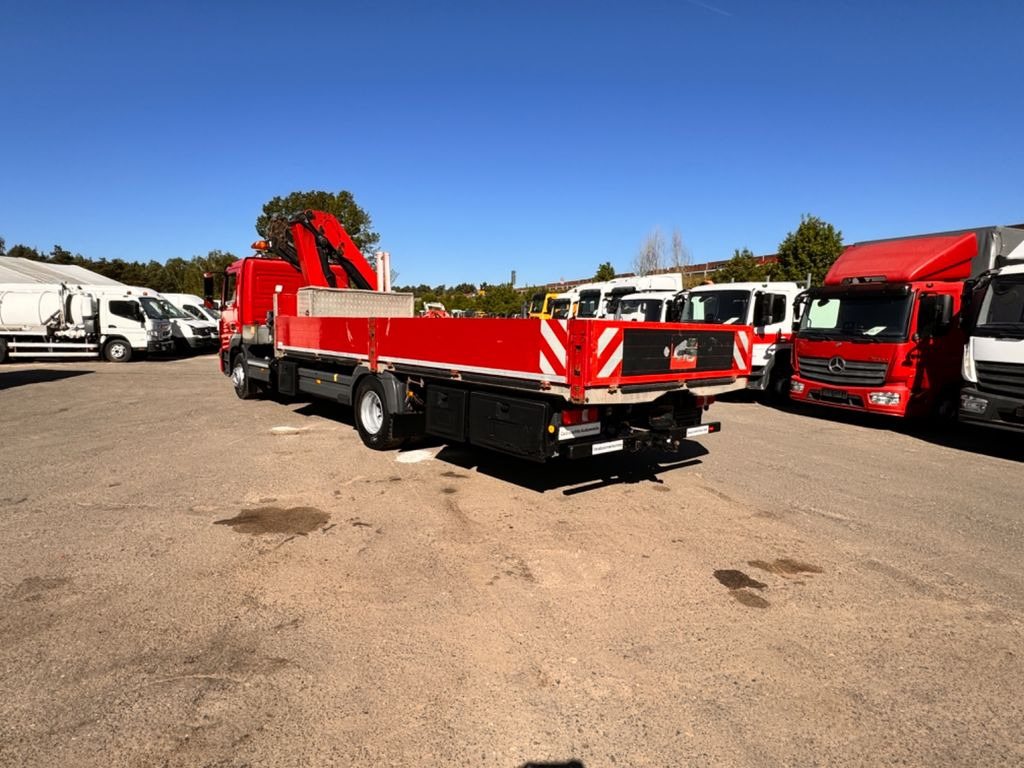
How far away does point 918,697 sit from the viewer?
2.87 meters

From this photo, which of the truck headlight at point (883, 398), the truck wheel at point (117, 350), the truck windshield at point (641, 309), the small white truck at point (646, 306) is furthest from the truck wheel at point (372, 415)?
the truck wheel at point (117, 350)

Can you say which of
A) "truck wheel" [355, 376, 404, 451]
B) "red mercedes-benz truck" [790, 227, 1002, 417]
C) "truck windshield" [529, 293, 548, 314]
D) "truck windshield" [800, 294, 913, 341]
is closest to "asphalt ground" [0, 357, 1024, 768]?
"truck wheel" [355, 376, 404, 451]

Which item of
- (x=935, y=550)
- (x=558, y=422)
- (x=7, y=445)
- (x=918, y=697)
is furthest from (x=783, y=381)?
(x=7, y=445)

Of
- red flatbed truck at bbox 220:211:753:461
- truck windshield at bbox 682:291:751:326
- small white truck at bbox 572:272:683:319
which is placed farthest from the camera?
small white truck at bbox 572:272:683:319

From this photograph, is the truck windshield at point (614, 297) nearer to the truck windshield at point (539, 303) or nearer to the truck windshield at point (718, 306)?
the truck windshield at point (718, 306)

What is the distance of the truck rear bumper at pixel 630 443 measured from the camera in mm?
5285

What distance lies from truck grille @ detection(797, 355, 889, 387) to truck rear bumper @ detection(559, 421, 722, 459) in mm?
4914

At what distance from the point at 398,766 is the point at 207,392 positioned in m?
12.4

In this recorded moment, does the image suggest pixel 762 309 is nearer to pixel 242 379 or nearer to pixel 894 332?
pixel 894 332

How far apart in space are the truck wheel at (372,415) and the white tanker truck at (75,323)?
16.7 m

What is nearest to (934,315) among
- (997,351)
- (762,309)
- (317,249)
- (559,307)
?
(997,351)

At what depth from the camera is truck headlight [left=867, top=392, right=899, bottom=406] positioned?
934 centimetres

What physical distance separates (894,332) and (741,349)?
4794 mm

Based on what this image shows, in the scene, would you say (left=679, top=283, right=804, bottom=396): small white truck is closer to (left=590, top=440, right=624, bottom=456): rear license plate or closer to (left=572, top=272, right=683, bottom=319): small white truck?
(left=572, top=272, right=683, bottom=319): small white truck
